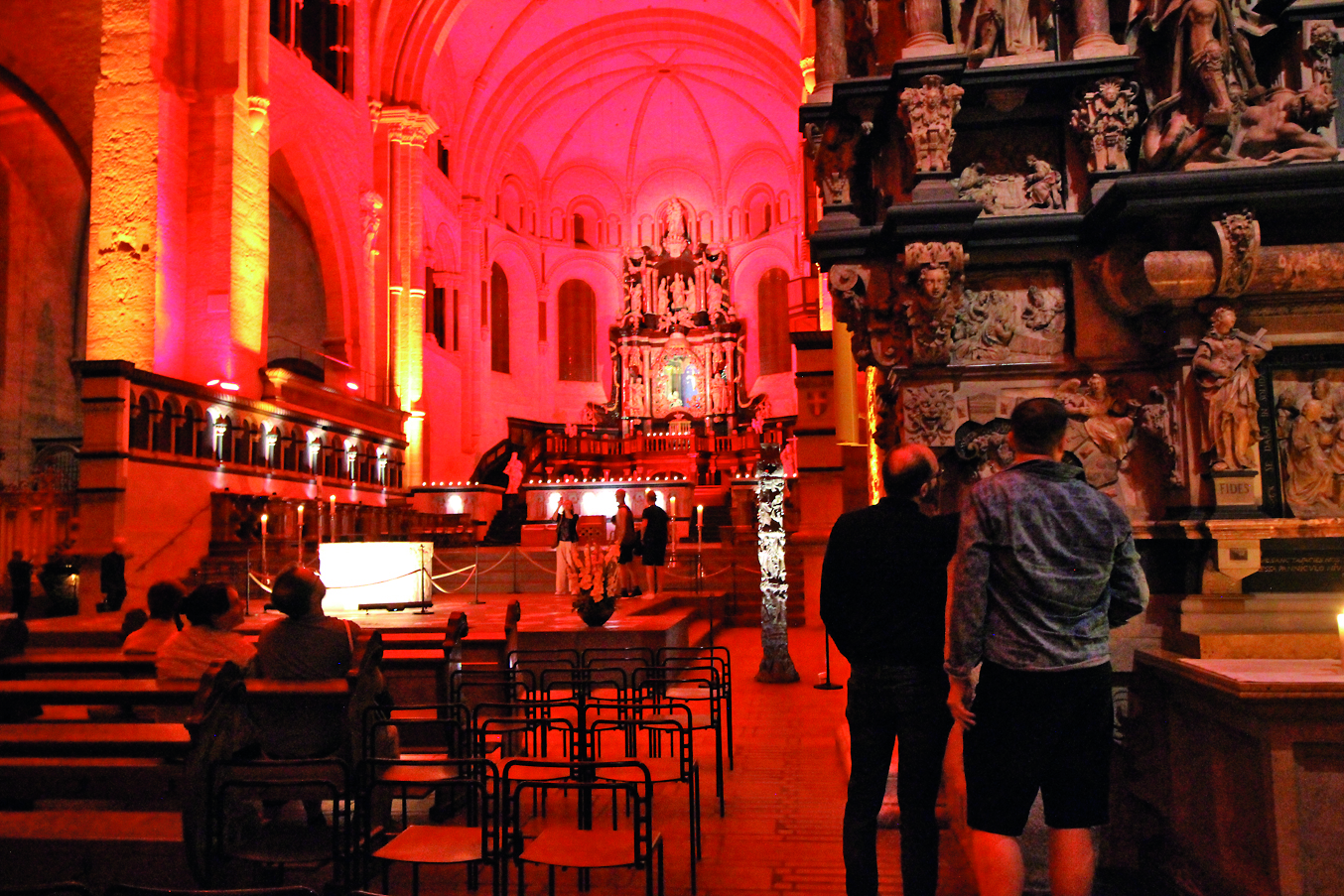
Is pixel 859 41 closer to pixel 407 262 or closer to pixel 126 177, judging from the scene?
pixel 126 177

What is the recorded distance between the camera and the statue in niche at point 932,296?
14.7ft

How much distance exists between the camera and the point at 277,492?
1831cm

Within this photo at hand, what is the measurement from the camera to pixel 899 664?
11.1 ft

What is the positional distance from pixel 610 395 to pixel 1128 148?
3317 centimetres

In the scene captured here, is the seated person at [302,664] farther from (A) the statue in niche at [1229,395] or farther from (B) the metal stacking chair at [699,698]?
(A) the statue in niche at [1229,395]

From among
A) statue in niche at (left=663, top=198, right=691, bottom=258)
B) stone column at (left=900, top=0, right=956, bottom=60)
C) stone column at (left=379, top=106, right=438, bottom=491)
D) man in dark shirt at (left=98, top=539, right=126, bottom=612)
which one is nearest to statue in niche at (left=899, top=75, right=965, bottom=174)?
stone column at (left=900, top=0, right=956, bottom=60)

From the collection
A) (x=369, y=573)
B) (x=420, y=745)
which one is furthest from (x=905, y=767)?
(x=369, y=573)

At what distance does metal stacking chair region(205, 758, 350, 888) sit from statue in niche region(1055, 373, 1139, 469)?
3.49 m

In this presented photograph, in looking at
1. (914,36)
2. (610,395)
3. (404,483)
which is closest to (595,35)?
(610,395)

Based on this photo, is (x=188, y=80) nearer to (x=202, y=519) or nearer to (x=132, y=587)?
(x=202, y=519)

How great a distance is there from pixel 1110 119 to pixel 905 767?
3.14m

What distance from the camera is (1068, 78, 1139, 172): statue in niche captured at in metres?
4.51

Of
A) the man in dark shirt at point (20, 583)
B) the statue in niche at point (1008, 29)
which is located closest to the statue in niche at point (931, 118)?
the statue in niche at point (1008, 29)

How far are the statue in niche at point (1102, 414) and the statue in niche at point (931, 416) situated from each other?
506mm
